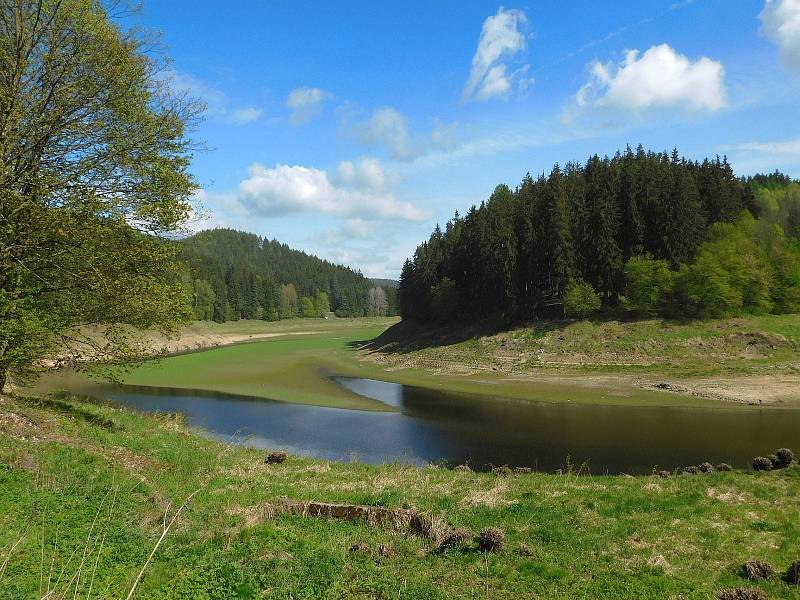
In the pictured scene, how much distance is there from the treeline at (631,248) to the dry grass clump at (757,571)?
47.4 meters

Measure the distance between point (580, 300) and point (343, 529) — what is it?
48.7 metres

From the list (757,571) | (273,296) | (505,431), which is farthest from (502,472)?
(273,296)

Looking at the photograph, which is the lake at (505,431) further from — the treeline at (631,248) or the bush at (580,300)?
the treeline at (631,248)

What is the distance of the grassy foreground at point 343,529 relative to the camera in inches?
292

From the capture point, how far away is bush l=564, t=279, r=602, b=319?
53.9 m

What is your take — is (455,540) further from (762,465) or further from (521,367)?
(521,367)

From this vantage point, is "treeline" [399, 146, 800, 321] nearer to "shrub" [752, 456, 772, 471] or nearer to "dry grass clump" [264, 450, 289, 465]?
"shrub" [752, 456, 772, 471]

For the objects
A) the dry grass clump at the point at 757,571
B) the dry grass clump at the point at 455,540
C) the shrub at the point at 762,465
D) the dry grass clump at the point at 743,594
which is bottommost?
the shrub at the point at 762,465

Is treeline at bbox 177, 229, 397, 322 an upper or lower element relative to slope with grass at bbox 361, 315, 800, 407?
upper

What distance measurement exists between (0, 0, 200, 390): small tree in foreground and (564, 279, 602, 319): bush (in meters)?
46.0

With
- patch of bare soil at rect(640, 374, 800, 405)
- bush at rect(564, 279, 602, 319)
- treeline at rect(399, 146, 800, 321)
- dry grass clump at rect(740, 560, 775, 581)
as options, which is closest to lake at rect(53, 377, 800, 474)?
patch of bare soil at rect(640, 374, 800, 405)

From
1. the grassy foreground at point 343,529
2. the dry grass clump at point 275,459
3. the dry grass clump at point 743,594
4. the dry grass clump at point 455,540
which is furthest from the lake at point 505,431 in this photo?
the dry grass clump at point 743,594

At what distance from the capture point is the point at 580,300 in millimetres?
53969

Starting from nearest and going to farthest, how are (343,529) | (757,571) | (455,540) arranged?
(757,571) → (455,540) → (343,529)
